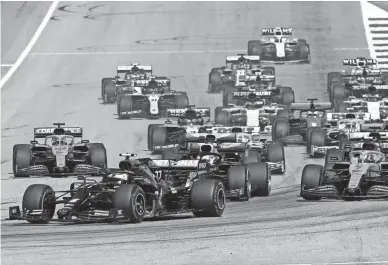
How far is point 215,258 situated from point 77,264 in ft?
8.04

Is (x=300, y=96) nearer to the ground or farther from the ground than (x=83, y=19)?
nearer to the ground

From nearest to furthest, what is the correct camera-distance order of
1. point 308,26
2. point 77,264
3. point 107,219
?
point 77,264 < point 107,219 < point 308,26

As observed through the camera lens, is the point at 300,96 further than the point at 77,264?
Yes

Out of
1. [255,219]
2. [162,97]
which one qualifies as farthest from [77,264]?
[162,97]

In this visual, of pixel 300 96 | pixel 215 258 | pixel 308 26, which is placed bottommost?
pixel 215 258

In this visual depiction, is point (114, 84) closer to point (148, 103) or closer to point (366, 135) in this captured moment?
point (148, 103)

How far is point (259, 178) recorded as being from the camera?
3288 cm

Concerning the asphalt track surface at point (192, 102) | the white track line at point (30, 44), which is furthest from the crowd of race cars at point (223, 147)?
the white track line at point (30, 44)

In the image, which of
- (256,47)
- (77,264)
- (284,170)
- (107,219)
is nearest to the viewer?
(77,264)

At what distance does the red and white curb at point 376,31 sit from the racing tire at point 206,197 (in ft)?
115

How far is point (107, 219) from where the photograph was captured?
85.0 feet

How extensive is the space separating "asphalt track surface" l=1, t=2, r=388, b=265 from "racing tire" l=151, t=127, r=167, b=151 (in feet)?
5.23

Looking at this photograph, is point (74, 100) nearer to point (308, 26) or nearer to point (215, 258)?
point (308, 26)

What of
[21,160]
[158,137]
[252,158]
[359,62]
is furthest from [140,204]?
[359,62]
